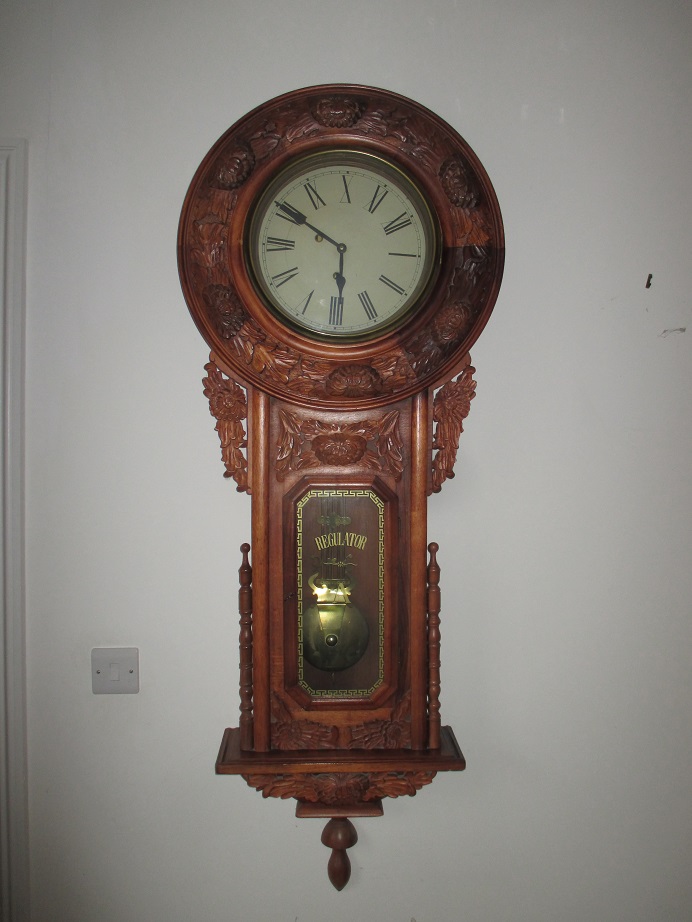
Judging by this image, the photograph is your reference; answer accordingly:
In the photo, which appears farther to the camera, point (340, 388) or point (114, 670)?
point (114, 670)

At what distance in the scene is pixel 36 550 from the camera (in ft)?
3.34

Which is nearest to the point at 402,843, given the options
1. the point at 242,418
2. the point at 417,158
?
the point at 242,418

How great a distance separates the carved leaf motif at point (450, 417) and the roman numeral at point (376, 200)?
296 mm

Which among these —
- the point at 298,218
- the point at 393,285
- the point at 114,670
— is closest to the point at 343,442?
the point at 393,285

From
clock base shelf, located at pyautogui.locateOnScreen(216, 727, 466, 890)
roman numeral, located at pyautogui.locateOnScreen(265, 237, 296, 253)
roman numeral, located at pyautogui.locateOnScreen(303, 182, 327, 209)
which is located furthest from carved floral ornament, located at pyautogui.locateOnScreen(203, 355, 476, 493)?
clock base shelf, located at pyautogui.locateOnScreen(216, 727, 466, 890)

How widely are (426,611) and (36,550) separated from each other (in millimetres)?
707

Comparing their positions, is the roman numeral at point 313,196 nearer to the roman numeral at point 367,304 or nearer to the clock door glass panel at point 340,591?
the roman numeral at point 367,304

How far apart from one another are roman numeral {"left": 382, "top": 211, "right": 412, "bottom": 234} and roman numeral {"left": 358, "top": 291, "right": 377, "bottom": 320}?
0.36ft

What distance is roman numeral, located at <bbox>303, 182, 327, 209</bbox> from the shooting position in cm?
93

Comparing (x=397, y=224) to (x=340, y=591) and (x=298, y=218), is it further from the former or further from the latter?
(x=340, y=591)

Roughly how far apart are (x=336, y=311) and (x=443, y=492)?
373mm

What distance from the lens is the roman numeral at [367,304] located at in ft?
3.06

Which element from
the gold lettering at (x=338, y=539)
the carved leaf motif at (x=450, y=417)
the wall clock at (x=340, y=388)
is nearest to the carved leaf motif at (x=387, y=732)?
the wall clock at (x=340, y=388)

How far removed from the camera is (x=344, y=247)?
929 millimetres
